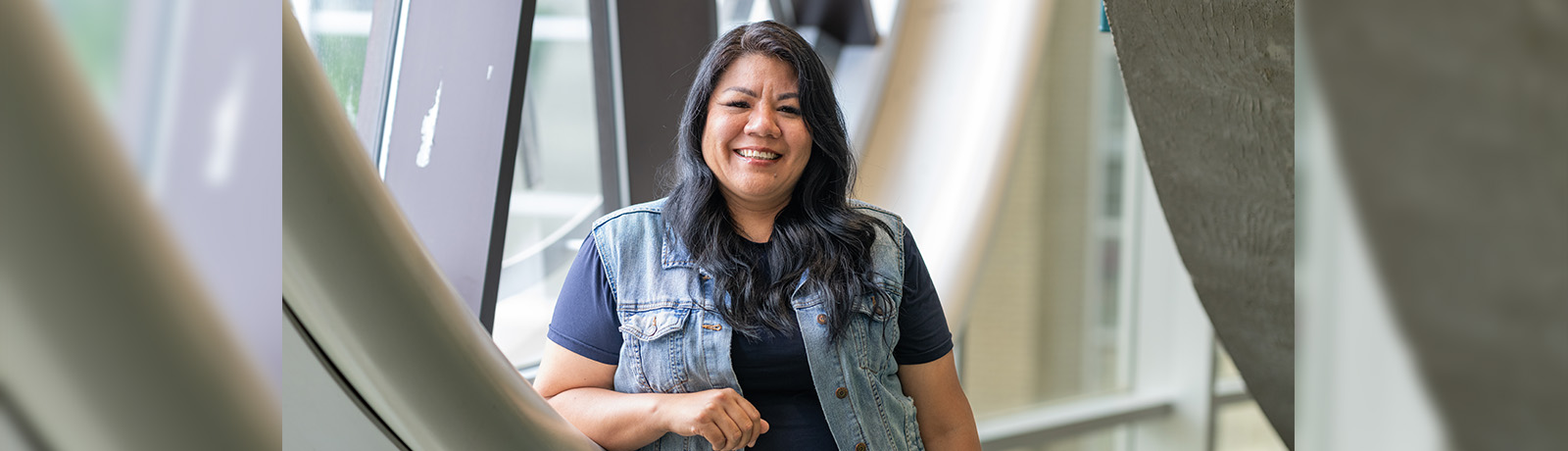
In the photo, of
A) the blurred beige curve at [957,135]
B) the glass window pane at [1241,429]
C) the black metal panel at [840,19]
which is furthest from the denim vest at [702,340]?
the glass window pane at [1241,429]

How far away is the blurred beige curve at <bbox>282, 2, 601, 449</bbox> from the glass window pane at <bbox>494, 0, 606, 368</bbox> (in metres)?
2.79

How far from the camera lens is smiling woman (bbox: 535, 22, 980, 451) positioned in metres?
1.52

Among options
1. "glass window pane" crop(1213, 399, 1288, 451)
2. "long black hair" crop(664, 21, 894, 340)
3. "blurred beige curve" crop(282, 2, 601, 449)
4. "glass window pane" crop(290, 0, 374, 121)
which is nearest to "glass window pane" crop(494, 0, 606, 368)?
"glass window pane" crop(290, 0, 374, 121)

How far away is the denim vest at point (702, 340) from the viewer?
60.0 inches

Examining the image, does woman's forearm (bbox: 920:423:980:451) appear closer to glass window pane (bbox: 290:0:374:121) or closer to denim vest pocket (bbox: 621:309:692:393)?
denim vest pocket (bbox: 621:309:692:393)

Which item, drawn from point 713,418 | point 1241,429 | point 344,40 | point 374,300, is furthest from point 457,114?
point 1241,429

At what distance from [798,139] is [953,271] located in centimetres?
182

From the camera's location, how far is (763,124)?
64.9 inches

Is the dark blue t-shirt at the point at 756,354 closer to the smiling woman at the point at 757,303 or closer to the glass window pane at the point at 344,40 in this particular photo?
the smiling woman at the point at 757,303

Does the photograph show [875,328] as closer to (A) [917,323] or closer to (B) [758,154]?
(A) [917,323]
